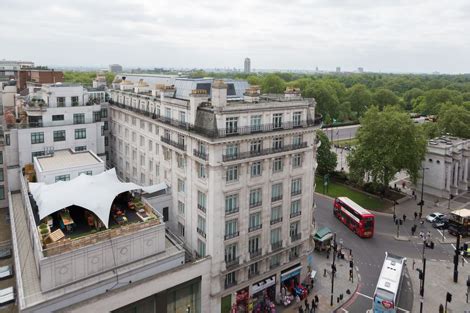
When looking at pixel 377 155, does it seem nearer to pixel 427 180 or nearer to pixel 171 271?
pixel 427 180

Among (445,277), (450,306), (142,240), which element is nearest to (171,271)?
(142,240)

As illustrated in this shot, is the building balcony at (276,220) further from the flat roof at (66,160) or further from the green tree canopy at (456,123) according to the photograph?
the green tree canopy at (456,123)

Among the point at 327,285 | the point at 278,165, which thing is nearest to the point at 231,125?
the point at 278,165

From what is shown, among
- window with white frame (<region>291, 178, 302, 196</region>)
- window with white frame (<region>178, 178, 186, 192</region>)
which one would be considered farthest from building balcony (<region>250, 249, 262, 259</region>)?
window with white frame (<region>178, 178, 186, 192</region>)

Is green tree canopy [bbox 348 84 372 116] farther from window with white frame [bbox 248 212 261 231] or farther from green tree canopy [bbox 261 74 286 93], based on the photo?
window with white frame [bbox 248 212 261 231]

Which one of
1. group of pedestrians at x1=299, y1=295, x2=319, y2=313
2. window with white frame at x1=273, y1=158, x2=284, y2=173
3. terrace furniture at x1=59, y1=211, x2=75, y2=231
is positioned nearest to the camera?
terrace furniture at x1=59, y1=211, x2=75, y2=231

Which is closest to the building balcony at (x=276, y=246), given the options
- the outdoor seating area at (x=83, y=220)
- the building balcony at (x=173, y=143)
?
the outdoor seating area at (x=83, y=220)
